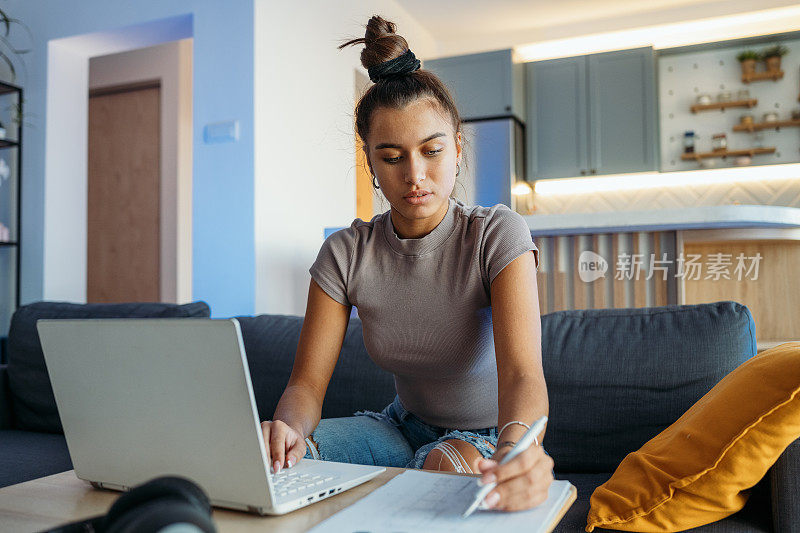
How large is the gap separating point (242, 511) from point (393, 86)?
0.77 m

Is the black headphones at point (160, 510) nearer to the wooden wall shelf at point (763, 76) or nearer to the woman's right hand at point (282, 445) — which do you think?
the woman's right hand at point (282, 445)

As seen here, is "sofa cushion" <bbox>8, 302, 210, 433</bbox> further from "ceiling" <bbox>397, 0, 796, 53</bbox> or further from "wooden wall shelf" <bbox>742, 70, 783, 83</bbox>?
"wooden wall shelf" <bbox>742, 70, 783, 83</bbox>

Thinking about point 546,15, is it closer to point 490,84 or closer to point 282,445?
point 490,84

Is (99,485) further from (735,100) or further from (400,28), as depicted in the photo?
(735,100)

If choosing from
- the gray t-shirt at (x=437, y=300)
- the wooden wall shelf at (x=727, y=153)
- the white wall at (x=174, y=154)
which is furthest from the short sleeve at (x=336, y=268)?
the wooden wall shelf at (x=727, y=153)

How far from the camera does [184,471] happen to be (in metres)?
0.72

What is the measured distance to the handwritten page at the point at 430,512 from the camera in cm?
63

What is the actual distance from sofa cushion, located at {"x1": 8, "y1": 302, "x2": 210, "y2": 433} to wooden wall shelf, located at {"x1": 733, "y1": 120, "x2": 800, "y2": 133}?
179 inches

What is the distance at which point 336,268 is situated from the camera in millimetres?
1263

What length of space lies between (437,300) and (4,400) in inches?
69.7

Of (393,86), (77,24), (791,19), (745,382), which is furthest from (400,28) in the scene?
(745,382)

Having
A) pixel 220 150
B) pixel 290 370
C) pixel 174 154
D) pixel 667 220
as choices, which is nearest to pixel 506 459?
pixel 290 370

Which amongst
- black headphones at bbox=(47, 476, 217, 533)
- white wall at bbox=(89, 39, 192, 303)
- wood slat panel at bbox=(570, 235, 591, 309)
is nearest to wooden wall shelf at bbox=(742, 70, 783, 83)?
wood slat panel at bbox=(570, 235, 591, 309)

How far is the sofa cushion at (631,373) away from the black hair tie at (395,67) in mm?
735
